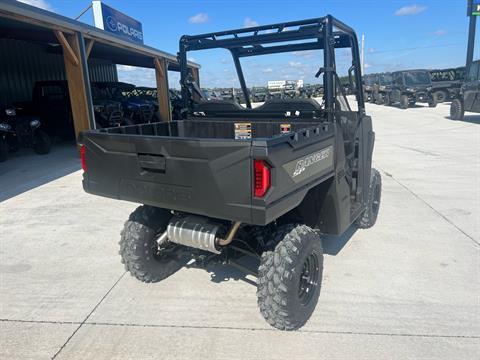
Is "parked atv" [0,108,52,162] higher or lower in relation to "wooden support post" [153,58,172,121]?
lower

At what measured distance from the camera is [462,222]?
4688 millimetres

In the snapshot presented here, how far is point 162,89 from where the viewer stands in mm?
15555

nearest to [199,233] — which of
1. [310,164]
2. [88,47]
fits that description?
[310,164]

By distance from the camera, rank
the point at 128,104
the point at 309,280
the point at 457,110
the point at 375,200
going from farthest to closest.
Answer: the point at 457,110, the point at 128,104, the point at 375,200, the point at 309,280

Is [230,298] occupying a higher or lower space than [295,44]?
lower

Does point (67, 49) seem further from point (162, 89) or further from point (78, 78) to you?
point (162, 89)

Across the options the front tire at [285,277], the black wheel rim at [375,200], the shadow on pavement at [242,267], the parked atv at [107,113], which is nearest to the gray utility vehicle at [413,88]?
the parked atv at [107,113]

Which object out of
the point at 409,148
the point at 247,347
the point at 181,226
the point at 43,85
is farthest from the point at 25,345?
the point at 43,85

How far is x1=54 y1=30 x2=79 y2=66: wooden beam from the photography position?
8680 millimetres

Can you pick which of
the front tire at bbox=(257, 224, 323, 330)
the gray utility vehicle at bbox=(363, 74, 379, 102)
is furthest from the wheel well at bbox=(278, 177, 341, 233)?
the gray utility vehicle at bbox=(363, 74, 379, 102)

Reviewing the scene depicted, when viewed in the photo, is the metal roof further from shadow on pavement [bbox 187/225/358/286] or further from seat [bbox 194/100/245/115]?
shadow on pavement [bbox 187/225/358/286]

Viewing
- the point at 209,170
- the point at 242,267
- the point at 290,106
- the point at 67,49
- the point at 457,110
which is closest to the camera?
the point at 209,170

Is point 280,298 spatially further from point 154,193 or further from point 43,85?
point 43,85

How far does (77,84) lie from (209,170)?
8237 mm
